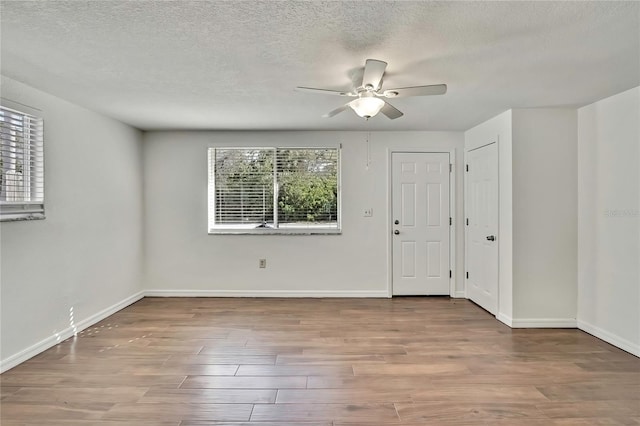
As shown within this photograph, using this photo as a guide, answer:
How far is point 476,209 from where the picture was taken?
4.41 metres

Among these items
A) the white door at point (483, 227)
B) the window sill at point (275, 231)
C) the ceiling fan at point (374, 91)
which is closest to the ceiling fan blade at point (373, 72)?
the ceiling fan at point (374, 91)

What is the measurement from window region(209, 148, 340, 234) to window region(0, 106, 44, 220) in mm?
2002

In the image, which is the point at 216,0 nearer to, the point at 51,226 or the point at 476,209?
the point at 51,226

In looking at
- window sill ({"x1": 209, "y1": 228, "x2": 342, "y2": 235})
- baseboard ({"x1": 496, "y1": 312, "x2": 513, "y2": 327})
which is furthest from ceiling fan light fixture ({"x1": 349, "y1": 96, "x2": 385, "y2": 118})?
baseboard ({"x1": 496, "y1": 312, "x2": 513, "y2": 327})

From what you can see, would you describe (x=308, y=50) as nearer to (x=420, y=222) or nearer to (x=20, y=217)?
(x=20, y=217)

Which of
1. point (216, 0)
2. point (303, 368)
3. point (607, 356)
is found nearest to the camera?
point (216, 0)

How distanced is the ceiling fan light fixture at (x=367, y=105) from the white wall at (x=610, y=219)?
2226 millimetres

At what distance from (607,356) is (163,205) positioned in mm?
4993

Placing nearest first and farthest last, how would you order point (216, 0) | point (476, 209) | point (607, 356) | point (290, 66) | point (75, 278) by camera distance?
point (216, 0), point (290, 66), point (607, 356), point (75, 278), point (476, 209)

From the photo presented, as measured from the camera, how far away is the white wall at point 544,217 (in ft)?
11.8

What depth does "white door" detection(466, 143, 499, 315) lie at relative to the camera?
397cm

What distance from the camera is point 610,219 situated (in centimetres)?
322

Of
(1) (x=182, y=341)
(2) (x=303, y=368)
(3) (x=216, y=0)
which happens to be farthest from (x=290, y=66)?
(1) (x=182, y=341)

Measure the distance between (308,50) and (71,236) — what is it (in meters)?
2.87
